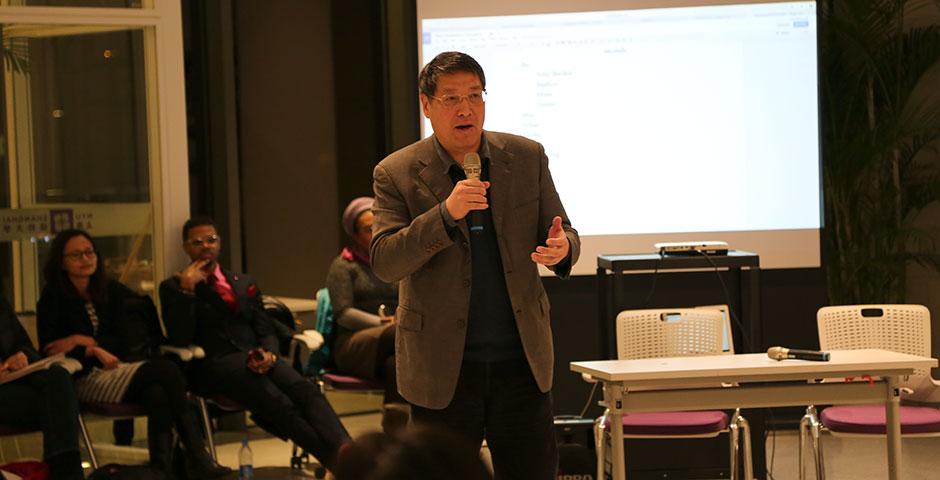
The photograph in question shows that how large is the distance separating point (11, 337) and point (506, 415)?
3.37 m

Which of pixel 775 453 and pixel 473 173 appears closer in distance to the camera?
pixel 473 173

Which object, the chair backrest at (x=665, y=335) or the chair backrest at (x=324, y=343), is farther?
the chair backrest at (x=324, y=343)

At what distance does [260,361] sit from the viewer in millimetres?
5773

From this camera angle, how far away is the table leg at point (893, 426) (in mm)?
4086

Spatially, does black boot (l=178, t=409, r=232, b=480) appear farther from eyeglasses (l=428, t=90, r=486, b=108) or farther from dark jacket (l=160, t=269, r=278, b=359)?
eyeglasses (l=428, t=90, r=486, b=108)

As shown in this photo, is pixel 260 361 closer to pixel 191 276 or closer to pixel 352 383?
pixel 352 383

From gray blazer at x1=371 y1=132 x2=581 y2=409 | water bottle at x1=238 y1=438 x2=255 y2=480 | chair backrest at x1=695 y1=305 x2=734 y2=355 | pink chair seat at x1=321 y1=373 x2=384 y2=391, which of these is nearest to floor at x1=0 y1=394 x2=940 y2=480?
water bottle at x1=238 y1=438 x2=255 y2=480

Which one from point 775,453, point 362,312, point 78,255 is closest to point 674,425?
point 775,453

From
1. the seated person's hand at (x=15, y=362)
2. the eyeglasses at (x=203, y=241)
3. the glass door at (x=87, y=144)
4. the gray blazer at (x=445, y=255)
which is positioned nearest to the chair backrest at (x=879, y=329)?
the gray blazer at (x=445, y=255)

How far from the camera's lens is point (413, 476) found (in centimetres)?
113

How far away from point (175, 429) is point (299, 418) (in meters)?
0.74

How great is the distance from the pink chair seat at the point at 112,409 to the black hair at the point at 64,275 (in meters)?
0.52

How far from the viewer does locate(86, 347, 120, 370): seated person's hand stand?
18.1 ft

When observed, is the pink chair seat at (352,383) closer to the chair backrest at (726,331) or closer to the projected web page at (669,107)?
the projected web page at (669,107)
